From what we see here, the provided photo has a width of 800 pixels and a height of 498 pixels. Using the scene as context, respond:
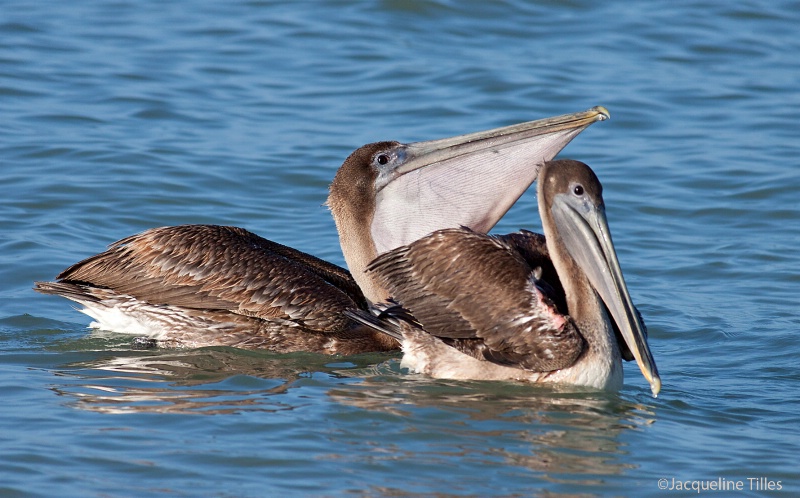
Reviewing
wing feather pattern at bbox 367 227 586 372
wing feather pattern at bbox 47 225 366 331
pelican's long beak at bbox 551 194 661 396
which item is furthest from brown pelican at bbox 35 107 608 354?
pelican's long beak at bbox 551 194 661 396

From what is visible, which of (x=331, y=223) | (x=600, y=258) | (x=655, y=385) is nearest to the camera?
(x=655, y=385)

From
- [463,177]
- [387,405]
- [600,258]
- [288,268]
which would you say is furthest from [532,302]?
[288,268]

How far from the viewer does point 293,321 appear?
25.1ft

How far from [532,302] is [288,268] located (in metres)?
1.73

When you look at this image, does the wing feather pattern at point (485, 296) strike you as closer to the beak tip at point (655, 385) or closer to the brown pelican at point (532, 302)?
the brown pelican at point (532, 302)

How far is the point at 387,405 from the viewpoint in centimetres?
650

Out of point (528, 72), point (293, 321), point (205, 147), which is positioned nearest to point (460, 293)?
point (293, 321)

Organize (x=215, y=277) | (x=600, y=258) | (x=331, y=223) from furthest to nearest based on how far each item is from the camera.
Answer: (x=331, y=223) → (x=215, y=277) → (x=600, y=258)

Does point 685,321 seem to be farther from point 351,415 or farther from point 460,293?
point 351,415

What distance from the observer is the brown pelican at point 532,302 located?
21.8 feet

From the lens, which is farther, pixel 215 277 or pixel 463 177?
pixel 215 277

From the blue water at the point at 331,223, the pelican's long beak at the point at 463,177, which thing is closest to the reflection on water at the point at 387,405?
the blue water at the point at 331,223

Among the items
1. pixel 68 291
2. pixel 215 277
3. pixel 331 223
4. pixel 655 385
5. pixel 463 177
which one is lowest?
pixel 655 385

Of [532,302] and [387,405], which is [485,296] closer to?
[532,302]
